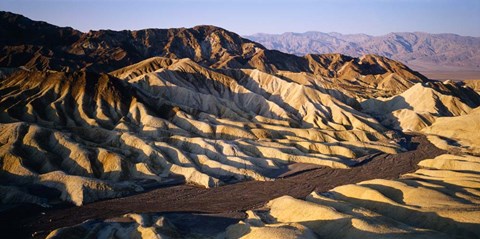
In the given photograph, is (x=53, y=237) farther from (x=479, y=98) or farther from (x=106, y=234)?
(x=479, y=98)

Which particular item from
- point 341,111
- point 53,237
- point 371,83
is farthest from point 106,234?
point 371,83

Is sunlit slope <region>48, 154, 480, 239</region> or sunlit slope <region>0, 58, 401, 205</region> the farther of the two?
sunlit slope <region>0, 58, 401, 205</region>

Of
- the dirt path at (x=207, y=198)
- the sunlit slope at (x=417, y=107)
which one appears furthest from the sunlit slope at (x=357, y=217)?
the sunlit slope at (x=417, y=107)

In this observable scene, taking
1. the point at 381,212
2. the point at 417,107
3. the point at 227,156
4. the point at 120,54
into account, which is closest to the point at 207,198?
the point at 227,156

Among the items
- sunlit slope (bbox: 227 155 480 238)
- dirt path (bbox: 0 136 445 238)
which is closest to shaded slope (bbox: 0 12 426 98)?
dirt path (bbox: 0 136 445 238)

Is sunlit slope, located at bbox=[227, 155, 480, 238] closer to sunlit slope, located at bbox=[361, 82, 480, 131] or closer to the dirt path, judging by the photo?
the dirt path

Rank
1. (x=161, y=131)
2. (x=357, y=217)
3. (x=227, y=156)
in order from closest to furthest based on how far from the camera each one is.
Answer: (x=357, y=217), (x=227, y=156), (x=161, y=131)

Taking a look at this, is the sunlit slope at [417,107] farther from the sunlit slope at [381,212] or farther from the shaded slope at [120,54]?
the sunlit slope at [381,212]

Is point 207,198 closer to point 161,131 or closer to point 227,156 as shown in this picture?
point 227,156
